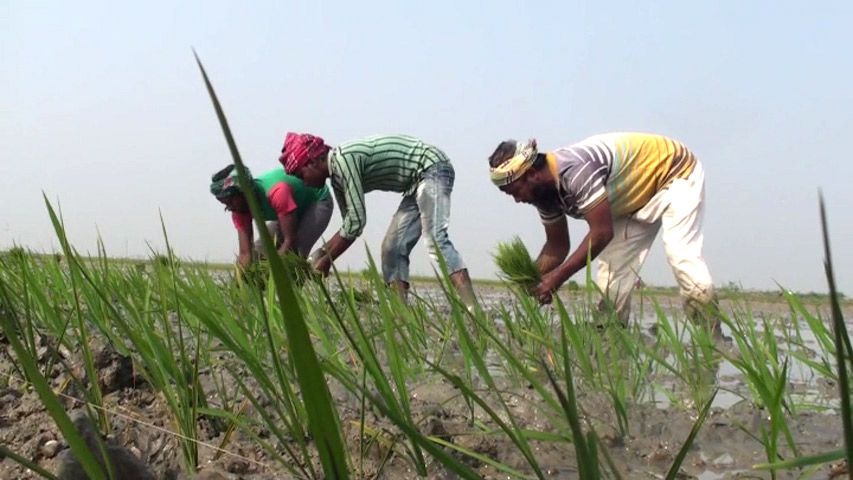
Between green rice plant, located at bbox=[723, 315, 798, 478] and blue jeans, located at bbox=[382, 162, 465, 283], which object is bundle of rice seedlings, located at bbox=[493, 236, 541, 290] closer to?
green rice plant, located at bbox=[723, 315, 798, 478]

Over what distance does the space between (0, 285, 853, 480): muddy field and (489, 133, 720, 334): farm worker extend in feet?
6.03

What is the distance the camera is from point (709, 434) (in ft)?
4.97

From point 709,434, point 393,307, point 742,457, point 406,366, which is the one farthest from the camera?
point 393,307

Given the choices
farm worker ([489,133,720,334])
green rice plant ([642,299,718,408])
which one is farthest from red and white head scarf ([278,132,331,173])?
green rice plant ([642,299,718,408])

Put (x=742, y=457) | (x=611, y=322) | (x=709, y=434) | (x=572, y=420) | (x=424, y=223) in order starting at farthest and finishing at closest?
(x=424, y=223) → (x=611, y=322) → (x=709, y=434) → (x=742, y=457) → (x=572, y=420)

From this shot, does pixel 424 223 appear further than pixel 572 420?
Yes

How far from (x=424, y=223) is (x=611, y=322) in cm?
259

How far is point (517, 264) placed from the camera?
2527 mm

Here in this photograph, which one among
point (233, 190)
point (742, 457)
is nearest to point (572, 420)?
point (742, 457)

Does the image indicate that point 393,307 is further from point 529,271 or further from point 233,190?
point 233,190

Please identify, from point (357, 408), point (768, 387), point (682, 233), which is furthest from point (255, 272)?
point (682, 233)

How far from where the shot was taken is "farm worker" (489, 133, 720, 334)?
357cm

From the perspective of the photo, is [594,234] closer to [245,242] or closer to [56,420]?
[245,242]

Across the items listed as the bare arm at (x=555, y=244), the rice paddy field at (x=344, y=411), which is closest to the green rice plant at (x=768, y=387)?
Answer: the rice paddy field at (x=344, y=411)
